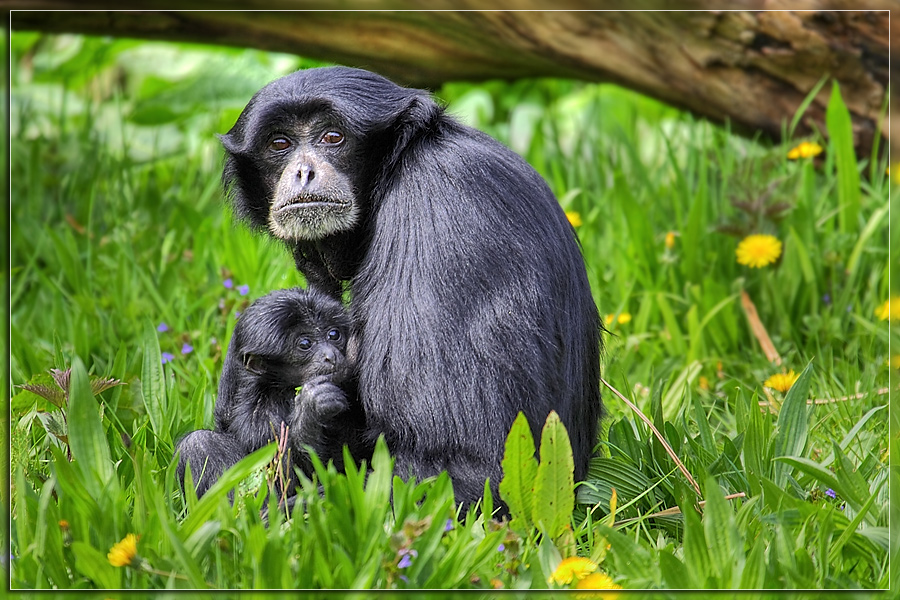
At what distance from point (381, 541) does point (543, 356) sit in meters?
0.86

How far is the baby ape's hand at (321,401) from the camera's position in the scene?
3186 millimetres

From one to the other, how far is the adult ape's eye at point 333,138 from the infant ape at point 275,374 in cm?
59

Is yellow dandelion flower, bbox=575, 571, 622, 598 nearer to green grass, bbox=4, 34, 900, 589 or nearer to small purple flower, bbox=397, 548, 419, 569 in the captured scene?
green grass, bbox=4, 34, 900, 589

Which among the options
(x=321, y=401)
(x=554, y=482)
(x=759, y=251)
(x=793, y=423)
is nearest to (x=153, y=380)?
(x=321, y=401)

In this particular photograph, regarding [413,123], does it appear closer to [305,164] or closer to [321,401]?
[305,164]

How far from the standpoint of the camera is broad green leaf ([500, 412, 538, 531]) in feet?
9.37

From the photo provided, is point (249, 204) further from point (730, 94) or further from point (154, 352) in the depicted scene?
point (730, 94)

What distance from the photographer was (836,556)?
2.84 m

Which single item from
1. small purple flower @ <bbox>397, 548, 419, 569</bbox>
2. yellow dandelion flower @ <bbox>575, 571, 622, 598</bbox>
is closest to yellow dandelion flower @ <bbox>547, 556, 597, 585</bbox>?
yellow dandelion flower @ <bbox>575, 571, 622, 598</bbox>

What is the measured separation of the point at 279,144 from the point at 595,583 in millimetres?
1968

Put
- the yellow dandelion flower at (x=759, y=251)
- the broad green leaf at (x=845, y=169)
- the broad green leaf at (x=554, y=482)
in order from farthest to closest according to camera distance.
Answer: the broad green leaf at (x=845, y=169), the yellow dandelion flower at (x=759, y=251), the broad green leaf at (x=554, y=482)

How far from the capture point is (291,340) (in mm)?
3568

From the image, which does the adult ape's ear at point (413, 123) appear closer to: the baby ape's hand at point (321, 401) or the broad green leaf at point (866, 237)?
the baby ape's hand at point (321, 401)

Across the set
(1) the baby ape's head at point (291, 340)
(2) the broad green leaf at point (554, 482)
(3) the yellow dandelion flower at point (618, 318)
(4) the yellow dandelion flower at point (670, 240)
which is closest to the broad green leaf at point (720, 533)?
(2) the broad green leaf at point (554, 482)
